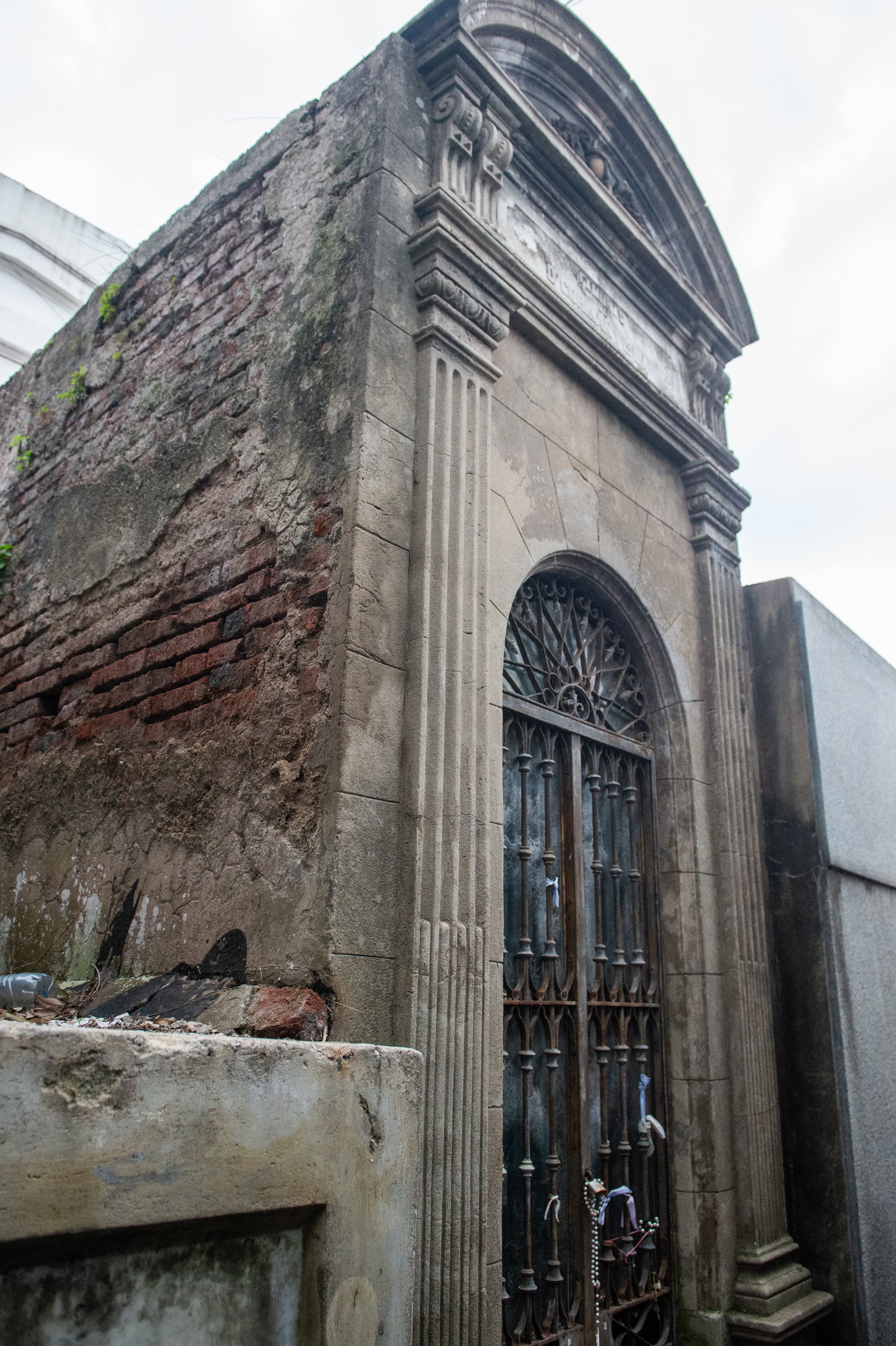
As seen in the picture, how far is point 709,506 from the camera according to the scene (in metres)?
4.97

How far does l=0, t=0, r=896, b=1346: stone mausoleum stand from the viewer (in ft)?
9.20

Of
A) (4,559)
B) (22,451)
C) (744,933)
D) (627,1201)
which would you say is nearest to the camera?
(627,1201)

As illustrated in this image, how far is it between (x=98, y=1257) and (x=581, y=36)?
5083mm

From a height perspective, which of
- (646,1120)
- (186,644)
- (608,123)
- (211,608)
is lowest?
(646,1120)

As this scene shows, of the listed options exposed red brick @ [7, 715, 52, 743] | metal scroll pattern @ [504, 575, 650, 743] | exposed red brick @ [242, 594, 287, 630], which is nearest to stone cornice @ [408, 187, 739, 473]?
metal scroll pattern @ [504, 575, 650, 743]

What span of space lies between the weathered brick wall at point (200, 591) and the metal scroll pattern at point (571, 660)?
3.32 feet

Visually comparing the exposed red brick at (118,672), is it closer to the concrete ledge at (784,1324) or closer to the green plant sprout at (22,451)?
the green plant sprout at (22,451)

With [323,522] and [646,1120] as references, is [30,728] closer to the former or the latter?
[323,522]

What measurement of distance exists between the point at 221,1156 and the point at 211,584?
7.83ft

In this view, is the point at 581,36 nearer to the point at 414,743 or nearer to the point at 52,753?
the point at 414,743

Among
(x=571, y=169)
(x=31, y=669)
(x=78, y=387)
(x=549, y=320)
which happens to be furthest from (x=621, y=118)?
(x=31, y=669)

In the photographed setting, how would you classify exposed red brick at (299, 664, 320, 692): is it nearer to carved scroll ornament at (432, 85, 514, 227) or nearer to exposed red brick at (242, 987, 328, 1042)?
exposed red brick at (242, 987, 328, 1042)

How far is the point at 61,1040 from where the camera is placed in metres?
1.32

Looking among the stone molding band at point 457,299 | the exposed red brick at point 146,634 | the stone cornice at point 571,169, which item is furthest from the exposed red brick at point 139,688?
the stone cornice at point 571,169
